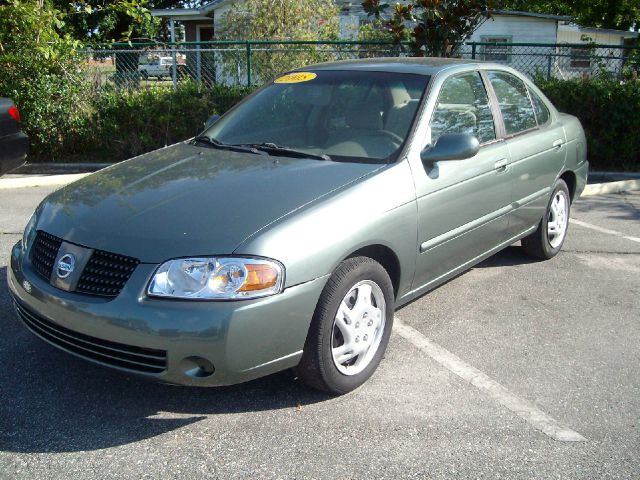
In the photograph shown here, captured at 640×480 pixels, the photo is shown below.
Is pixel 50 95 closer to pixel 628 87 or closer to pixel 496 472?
pixel 628 87

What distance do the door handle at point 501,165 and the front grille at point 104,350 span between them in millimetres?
2736

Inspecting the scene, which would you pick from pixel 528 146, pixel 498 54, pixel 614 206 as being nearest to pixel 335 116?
pixel 528 146

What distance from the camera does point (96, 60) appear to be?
1091 centimetres

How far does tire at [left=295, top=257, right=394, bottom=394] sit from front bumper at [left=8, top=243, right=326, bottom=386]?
9cm

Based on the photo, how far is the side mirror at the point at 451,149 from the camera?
13.2ft

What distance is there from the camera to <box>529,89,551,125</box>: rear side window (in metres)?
5.69

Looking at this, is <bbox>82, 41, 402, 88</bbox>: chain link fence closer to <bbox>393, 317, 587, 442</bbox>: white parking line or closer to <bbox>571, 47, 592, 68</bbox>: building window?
<bbox>571, 47, 592, 68</bbox>: building window

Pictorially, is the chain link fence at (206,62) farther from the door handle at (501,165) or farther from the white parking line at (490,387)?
the white parking line at (490,387)

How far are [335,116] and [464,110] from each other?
909 millimetres

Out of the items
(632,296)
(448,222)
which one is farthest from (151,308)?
(632,296)

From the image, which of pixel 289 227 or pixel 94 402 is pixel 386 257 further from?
pixel 94 402

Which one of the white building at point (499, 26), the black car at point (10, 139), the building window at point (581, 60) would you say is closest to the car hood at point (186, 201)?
the black car at point (10, 139)

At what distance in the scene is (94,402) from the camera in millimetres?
3482

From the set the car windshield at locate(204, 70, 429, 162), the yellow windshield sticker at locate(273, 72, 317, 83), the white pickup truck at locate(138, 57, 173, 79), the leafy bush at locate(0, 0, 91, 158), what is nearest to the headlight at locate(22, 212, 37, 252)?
the car windshield at locate(204, 70, 429, 162)
